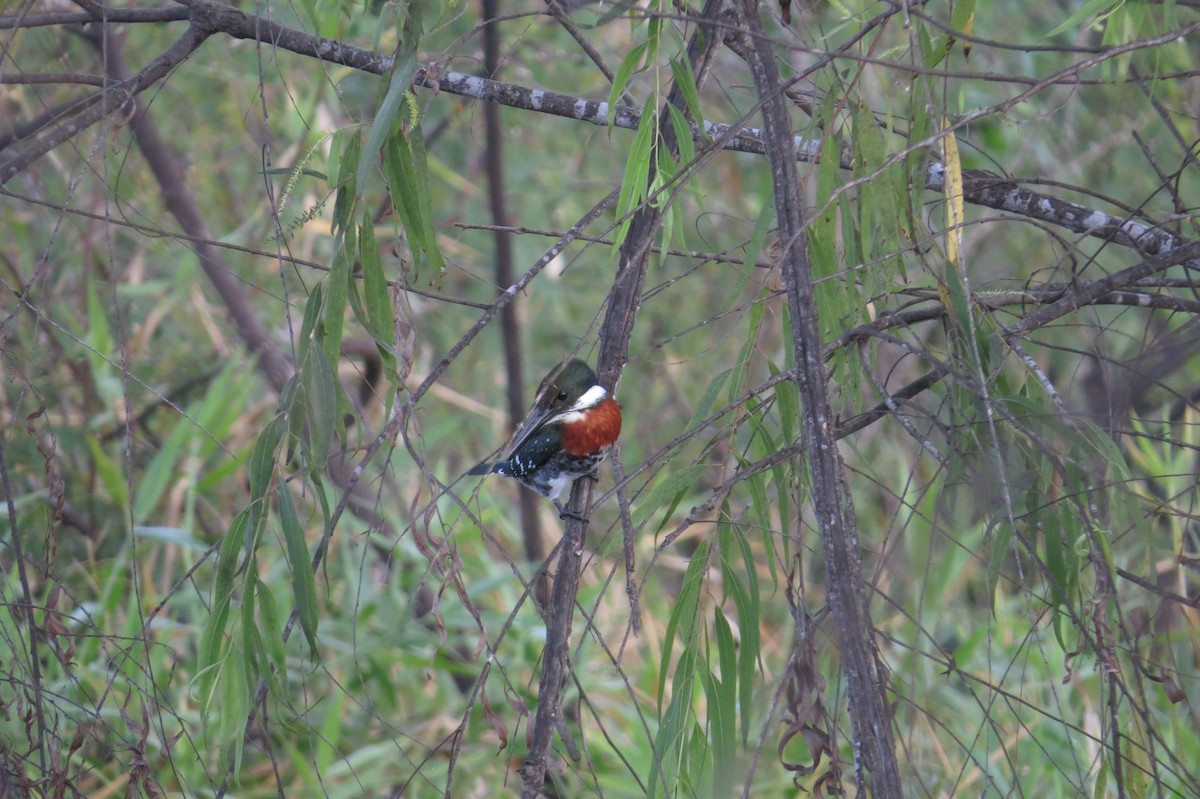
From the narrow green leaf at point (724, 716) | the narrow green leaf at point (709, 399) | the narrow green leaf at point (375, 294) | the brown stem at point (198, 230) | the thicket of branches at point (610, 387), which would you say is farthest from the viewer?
the brown stem at point (198, 230)

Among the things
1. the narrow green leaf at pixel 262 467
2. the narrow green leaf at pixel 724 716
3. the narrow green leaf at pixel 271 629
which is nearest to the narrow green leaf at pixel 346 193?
the narrow green leaf at pixel 262 467

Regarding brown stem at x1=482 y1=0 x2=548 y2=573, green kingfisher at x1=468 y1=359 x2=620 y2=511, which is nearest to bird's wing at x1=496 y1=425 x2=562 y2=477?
green kingfisher at x1=468 y1=359 x2=620 y2=511

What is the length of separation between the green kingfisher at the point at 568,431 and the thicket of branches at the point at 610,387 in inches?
6.6

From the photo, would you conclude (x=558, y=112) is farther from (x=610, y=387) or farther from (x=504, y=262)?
(x=504, y=262)

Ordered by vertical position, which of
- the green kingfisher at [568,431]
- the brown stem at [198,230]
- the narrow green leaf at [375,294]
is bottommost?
the narrow green leaf at [375,294]

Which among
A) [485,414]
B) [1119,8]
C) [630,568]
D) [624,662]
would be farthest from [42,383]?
[1119,8]

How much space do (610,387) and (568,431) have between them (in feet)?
2.58

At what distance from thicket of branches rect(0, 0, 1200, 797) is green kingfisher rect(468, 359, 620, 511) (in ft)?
0.55

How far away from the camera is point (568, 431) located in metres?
2.76

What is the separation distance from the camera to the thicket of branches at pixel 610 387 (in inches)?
58.5

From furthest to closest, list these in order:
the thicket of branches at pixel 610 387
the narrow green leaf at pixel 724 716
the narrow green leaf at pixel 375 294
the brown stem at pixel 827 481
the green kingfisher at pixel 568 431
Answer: the green kingfisher at pixel 568 431, the narrow green leaf at pixel 375 294, the narrow green leaf at pixel 724 716, the thicket of branches at pixel 610 387, the brown stem at pixel 827 481

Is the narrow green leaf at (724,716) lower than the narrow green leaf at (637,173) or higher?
lower

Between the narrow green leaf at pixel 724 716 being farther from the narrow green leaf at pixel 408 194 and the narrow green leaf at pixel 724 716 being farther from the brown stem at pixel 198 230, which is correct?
the brown stem at pixel 198 230

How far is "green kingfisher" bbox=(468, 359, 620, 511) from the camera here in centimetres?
255
